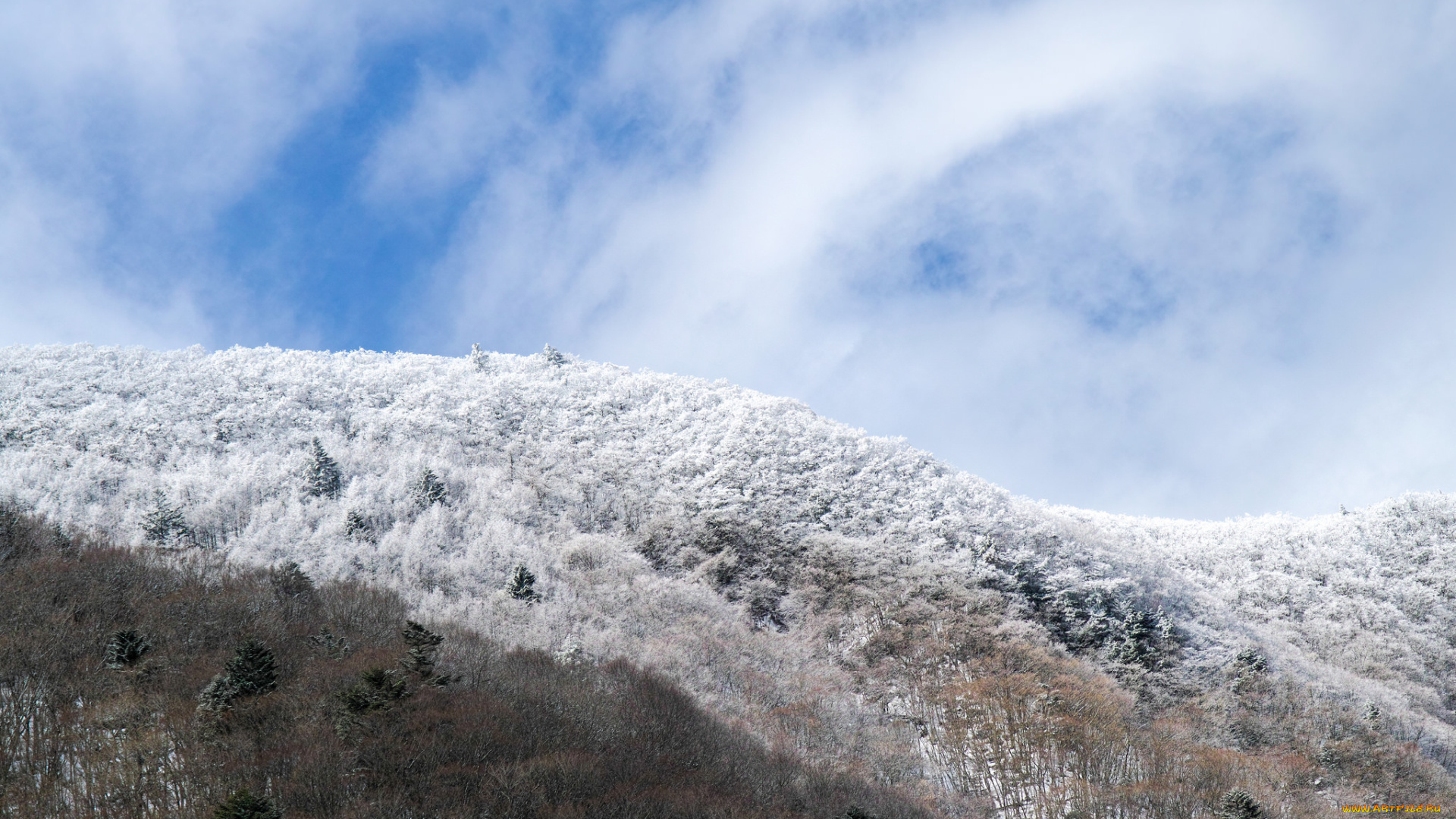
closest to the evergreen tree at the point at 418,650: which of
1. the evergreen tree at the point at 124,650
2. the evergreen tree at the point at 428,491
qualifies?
the evergreen tree at the point at 124,650

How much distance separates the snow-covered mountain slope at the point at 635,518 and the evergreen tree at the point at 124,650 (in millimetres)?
14540

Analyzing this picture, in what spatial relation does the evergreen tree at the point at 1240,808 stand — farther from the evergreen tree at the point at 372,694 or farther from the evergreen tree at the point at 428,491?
the evergreen tree at the point at 428,491

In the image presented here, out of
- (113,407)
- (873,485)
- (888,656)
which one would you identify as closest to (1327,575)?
(873,485)

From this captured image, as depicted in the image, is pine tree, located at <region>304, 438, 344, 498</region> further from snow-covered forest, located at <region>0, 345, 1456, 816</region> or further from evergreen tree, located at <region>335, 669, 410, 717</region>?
evergreen tree, located at <region>335, 669, 410, 717</region>

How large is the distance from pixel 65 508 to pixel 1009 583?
1960 inches

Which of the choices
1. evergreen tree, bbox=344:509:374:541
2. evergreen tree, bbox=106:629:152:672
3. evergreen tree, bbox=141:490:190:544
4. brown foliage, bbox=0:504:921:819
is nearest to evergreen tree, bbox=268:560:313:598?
brown foliage, bbox=0:504:921:819

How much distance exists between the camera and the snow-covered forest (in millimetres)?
31781

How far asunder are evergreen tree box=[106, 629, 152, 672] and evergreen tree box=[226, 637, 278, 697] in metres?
2.54

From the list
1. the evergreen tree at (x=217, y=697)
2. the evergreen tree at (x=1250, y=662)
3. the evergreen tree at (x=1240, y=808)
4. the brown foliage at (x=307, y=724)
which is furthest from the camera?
the evergreen tree at (x=1250, y=662)

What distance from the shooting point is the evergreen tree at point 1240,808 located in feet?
73.9

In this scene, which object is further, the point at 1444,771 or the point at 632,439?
the point at 632,439

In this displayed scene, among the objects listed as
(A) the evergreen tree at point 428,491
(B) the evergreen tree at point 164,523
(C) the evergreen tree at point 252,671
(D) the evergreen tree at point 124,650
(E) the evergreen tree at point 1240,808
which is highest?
(A) the evergreen tree at point 428,491

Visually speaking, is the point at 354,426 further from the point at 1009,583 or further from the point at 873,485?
the point at 1009,583

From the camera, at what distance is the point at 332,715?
16.2 meters
